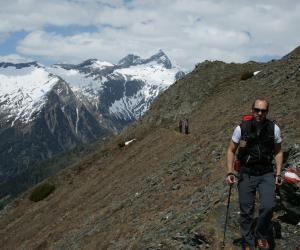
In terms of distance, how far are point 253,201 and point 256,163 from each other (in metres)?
1.07

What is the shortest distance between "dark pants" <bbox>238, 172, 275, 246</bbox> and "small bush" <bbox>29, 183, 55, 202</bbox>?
38.8 m

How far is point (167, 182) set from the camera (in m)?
25.9

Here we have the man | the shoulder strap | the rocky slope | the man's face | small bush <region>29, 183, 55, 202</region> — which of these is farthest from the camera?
small bush <region>29, 183, 55, 202</region>

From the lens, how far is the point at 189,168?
25.7 meters

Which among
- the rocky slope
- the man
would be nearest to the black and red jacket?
the man

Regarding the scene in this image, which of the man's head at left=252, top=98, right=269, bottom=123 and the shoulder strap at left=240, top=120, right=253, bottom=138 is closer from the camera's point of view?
the man's head at left=252, top=98, right=269, bottom=123

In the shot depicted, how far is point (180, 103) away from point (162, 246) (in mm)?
40626

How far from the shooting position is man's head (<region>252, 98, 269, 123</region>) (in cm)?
1250

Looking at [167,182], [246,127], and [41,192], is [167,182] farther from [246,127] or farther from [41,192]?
[41,192]

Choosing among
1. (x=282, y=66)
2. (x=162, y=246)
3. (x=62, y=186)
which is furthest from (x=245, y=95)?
(x=162, y=246)

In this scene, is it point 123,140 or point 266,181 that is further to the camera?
point 123,140

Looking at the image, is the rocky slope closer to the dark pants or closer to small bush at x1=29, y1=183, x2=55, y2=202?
small bush at x1=29, y1=183, x2=55, y2=202

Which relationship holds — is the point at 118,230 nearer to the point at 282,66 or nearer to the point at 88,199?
the point at 88,199

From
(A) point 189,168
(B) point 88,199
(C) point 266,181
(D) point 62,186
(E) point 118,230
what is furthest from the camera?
(D) point 62,186
